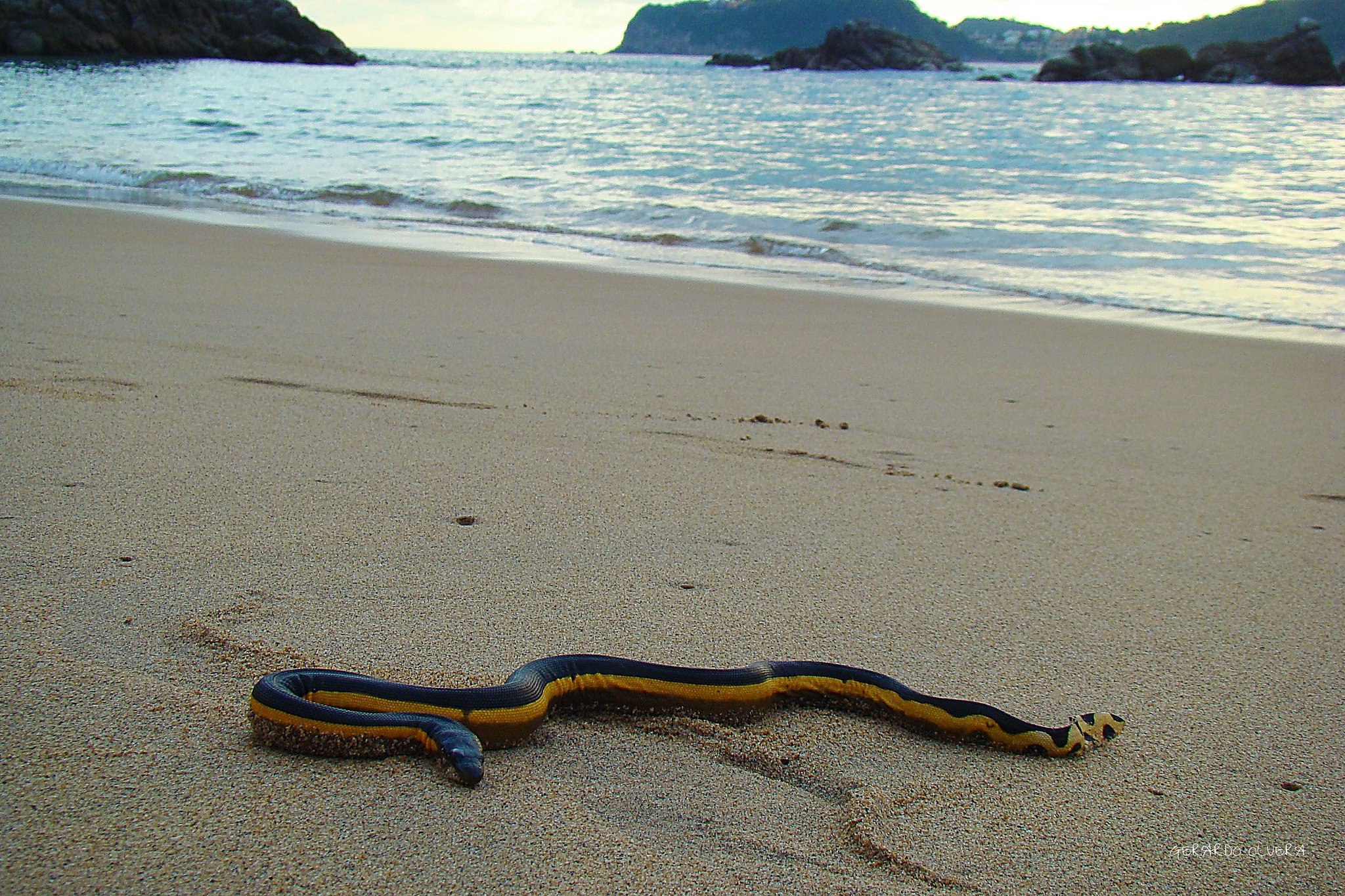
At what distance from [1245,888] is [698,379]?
3.09m

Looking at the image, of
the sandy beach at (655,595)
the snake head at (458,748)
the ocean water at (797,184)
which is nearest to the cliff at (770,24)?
the ocean water at (797,184)

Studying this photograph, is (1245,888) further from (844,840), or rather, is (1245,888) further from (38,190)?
(38,190)

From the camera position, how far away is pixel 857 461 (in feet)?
11.0

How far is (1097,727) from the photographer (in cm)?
183

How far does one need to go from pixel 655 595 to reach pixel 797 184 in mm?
10891

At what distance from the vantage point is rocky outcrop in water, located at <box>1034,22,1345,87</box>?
50.0 metres

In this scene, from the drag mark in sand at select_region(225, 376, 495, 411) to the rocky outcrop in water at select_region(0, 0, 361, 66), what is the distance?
168 feet

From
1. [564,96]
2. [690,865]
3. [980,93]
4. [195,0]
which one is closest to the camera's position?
[690,865]

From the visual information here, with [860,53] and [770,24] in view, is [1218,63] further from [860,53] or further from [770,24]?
[770,24]

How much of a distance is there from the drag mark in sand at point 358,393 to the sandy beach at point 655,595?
0.03 m

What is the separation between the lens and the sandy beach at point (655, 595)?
147 centimetres

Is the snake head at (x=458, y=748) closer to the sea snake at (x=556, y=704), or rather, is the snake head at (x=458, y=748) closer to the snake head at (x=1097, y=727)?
the sea snake at (x=556, y=704)

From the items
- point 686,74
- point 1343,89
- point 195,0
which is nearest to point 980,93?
point 1343,89

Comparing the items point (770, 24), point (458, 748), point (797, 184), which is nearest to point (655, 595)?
point (458, 748)
